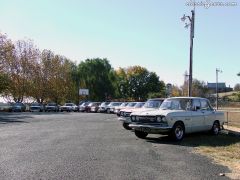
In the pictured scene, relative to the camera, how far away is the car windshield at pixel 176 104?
723 inches

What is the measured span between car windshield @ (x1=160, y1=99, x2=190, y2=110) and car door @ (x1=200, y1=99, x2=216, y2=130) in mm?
968

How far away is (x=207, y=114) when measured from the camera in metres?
19.2

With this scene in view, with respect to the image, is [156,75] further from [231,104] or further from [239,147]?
[239,147]

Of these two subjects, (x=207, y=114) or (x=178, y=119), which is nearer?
(x=178, y=119)

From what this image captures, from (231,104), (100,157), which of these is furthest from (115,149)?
(231,104)

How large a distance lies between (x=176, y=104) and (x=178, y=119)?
4.48 ft

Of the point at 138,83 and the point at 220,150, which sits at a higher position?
the point at 138,83

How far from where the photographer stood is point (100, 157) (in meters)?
12.2

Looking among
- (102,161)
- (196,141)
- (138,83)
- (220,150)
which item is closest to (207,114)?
(196,141)

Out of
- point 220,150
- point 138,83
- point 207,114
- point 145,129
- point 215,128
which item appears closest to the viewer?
point 220,150

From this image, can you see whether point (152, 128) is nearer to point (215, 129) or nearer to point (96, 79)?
point (215, 129)

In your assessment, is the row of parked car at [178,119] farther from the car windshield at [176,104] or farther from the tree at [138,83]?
the tree at [138,83]

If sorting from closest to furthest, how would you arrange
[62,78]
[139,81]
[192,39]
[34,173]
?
[34,173]
[192,39]
[62,78]
[139,81]

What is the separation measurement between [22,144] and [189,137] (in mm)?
7086
